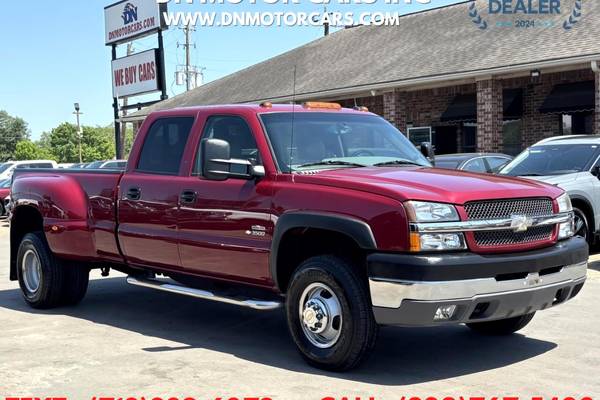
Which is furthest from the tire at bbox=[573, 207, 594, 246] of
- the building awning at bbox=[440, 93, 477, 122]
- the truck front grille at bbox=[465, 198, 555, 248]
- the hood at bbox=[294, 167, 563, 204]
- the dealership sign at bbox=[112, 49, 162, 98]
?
the dealership sign at bbox=[112, 49, 162, 98]

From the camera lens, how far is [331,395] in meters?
4.82

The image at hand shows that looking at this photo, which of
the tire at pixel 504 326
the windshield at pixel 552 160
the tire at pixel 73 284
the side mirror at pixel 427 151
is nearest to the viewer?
the tire at pixel 504 326

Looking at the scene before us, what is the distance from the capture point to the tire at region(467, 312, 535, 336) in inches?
250

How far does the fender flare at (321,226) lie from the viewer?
199 inches

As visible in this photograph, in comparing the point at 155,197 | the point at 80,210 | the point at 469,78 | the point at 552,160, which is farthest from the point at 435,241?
the point at 469,78

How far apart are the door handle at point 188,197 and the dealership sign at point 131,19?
92.2ft

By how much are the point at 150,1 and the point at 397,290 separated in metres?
31.0

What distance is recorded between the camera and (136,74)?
3478 cm

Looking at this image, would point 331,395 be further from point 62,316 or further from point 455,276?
point 62,316

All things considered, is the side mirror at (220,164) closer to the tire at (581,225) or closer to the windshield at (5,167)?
the tire at (581,225)

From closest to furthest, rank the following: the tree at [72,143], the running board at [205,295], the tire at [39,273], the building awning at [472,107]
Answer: the running board at [205,295] < the tire at [39,273] < the building awning at [472,107] < the tree at [72,143]

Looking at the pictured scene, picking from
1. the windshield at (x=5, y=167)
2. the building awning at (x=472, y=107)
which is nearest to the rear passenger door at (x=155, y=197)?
the building awning at (x=472, y=107)

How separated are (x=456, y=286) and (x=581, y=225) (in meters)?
6.51

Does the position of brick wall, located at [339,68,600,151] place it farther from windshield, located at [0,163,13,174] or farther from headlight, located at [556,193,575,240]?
windshield, located at [0,163,13,174]
